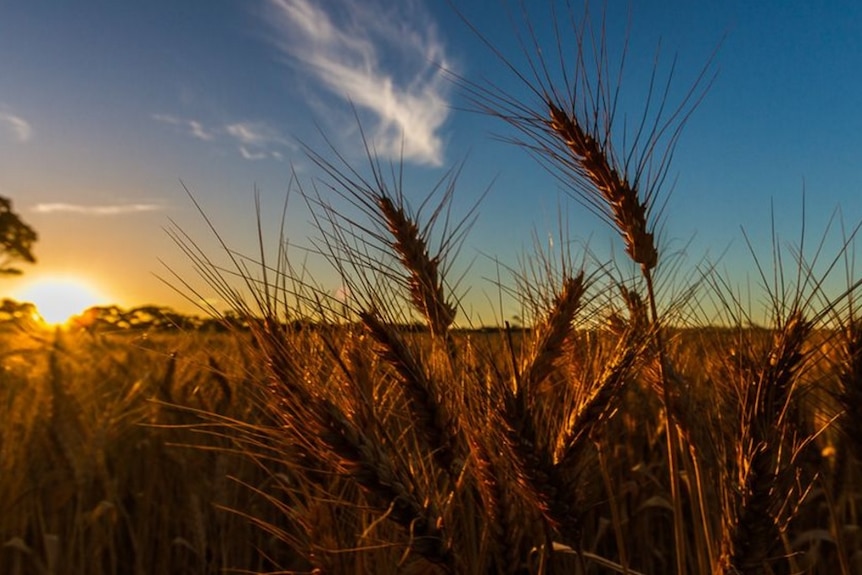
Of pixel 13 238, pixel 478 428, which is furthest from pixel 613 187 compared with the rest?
pixel 13 238

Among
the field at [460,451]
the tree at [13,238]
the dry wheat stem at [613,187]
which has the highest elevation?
the tree at [13,238]

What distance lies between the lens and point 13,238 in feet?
60.8

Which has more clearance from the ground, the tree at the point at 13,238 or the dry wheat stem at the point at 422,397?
the tree at the point at 13,238

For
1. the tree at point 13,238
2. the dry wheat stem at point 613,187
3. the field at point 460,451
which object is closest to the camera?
the field at point 460,451

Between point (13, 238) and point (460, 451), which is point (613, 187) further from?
point (13, 238)

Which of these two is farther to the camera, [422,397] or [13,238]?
[13,238]

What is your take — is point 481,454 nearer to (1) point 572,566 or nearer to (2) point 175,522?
(1) point 572,566

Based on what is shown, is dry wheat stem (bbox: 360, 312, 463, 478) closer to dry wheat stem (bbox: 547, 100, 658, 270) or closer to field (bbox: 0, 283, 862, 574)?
field (bbox: 0, 283, 862, 574)

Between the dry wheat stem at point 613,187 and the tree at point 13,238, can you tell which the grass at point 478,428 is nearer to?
the dry wheat stem at point 613,187

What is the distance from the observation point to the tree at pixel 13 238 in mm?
18328

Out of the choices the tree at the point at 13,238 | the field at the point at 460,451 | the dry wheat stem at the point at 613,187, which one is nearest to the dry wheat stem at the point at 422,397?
the field at the point at 460,451

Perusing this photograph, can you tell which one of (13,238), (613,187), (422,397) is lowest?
(422,397)

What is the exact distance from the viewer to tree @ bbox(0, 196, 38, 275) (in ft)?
60.1

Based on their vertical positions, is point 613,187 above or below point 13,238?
below
